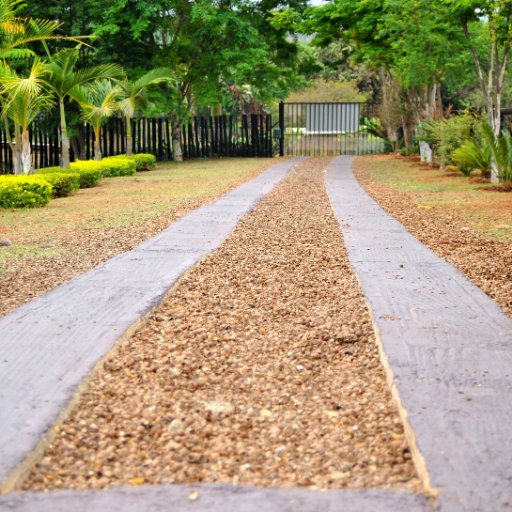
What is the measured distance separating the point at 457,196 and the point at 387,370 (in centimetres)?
1012

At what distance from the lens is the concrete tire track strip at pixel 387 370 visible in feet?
7.65

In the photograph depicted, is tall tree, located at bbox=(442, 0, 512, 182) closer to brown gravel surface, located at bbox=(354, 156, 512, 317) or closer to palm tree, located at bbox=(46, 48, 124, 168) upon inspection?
brown gravel surface, located at bbox=(354, 156, 512, 317)

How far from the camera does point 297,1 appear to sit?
28.0 m

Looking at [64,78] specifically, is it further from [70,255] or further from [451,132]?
[70,255]

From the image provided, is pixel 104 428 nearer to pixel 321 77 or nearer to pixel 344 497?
pixel 344 497

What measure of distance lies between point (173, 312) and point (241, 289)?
2.73 ft

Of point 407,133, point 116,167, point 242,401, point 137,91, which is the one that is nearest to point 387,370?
point 242,401

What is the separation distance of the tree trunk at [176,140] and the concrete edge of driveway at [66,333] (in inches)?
855

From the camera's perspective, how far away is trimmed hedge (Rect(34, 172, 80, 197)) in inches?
556

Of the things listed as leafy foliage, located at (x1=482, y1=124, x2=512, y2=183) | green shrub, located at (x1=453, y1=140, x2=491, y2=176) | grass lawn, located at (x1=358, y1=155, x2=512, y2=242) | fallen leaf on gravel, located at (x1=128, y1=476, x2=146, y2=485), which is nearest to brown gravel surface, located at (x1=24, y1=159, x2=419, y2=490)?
fallen leaf on gravel, located at (x1=128, y1=476, x2=146, y2=485)

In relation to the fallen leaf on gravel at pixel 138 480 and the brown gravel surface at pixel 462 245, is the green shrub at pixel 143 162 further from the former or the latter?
the fallen leaf on gravel at pixel 138 480

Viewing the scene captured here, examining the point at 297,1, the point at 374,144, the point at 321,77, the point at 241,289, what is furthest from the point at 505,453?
the point at 321,77

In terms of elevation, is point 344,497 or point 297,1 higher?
point 297,1

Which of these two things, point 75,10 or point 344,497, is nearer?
point 344,497
